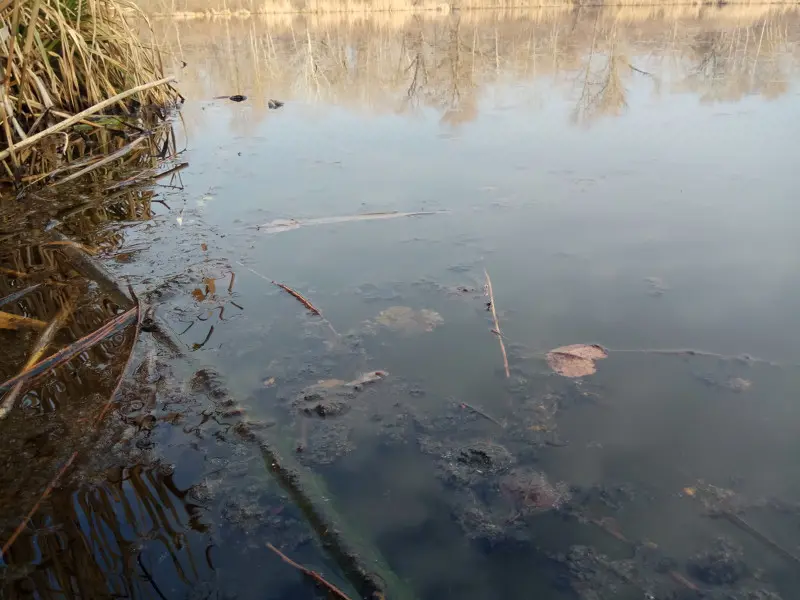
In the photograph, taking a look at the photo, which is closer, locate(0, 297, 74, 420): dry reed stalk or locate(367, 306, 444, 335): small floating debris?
locate(0, 297, 74, 420): dry reed stalk

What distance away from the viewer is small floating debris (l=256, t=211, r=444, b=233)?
300 cm

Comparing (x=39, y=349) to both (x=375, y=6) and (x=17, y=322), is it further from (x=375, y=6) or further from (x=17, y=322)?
(x=375, y=6)

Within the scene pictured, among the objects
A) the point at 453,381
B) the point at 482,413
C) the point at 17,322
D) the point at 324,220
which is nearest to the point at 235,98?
the point at 324,220

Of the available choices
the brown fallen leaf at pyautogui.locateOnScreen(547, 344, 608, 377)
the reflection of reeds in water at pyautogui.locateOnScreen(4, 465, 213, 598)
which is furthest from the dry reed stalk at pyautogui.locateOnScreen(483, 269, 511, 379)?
the reflection of reeds in water at pyautogui.locateOnScreen(4, 465, 213, 598)

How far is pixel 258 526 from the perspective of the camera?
1301 millimetres

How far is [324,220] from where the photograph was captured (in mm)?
3098

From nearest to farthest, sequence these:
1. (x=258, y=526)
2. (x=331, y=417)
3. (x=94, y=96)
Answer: (x=258, y=526) < (x=331, y=417) < (x=94, y=96)

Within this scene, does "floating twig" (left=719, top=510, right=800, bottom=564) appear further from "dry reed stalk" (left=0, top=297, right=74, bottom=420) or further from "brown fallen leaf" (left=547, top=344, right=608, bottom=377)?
"dry reed stalk" (left=0, top=297, right=74, bottom=420)

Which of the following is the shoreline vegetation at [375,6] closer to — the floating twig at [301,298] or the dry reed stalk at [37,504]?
the floating twig at [301,298]

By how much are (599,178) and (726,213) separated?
2.83ft

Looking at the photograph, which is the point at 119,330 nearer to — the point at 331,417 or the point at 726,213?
the point at 331,417

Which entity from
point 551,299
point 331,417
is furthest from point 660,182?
point 331,417

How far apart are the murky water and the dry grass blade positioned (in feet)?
0.37

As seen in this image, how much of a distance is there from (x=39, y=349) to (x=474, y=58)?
28.2 ft
